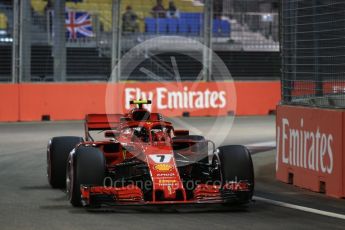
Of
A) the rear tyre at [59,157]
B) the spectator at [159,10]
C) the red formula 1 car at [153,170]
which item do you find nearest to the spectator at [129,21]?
the spectator at [159,10]

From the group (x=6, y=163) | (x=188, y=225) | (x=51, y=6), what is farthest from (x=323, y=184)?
(x=51, y=6)

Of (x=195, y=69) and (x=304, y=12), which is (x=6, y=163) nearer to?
(x=304, y=12)

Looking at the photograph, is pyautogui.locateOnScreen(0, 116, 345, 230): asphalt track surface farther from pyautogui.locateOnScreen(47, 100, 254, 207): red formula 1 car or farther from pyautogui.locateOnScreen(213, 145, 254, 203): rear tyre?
pyautogui.locateOnScreen(213, 145, 254, 203): rear tyre

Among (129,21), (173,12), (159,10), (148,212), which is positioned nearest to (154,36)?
(129,21)

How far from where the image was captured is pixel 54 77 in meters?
25.2

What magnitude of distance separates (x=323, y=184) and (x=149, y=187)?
2.95m

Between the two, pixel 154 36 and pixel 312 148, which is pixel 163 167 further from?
pixel 154 36

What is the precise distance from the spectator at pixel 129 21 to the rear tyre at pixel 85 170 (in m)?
16.8

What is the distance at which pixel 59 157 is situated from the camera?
12.4 metres

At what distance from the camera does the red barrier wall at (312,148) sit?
11688mm

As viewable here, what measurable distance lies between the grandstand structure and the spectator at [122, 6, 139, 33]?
0.41 feet

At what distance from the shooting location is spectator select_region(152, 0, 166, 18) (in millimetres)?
28297

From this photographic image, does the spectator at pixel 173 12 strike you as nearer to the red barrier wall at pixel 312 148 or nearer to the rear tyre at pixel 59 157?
the red barrier wall at pixel 312 148

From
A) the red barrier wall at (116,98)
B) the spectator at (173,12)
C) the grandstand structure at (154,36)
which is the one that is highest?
the spectator at (173,12)
